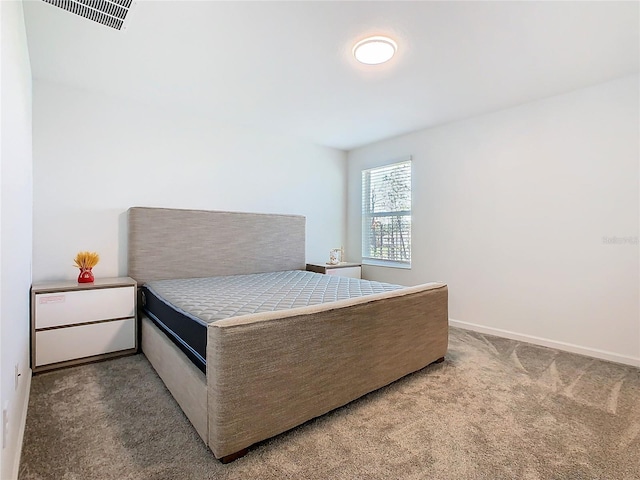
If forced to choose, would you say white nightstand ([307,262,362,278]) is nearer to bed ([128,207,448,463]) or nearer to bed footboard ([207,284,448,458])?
bed ([128,207,448,463])

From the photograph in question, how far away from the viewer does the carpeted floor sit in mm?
1420

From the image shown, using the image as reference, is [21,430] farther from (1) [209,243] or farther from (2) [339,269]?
(2) [339,269]

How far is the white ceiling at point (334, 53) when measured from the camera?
188 cm

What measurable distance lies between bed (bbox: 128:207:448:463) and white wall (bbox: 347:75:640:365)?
45.8 inches

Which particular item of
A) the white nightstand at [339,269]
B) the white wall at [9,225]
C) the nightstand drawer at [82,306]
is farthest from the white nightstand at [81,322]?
the white nightstand at [339,269]

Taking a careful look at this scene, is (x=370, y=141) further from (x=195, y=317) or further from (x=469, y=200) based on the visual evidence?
(x=195, y=317)

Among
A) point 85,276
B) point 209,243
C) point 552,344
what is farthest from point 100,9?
point 552,344

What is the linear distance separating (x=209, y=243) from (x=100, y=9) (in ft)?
6.93

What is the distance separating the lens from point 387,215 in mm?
4438

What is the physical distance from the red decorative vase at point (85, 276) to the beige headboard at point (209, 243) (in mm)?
347

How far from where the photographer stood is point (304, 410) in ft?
5.53

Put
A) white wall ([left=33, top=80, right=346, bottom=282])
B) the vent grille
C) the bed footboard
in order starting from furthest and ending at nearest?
white wall ([left=33, top=80, right=346, bottom=282]), the vent grille, the bed footboard

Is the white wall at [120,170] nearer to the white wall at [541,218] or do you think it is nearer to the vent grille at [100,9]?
the vent grille at [100,9]

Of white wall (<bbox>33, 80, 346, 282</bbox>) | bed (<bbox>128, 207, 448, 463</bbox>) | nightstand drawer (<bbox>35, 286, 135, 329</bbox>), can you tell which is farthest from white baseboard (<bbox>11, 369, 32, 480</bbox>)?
white wall (<bbox>33, 80, 346, 282</bbox>)
